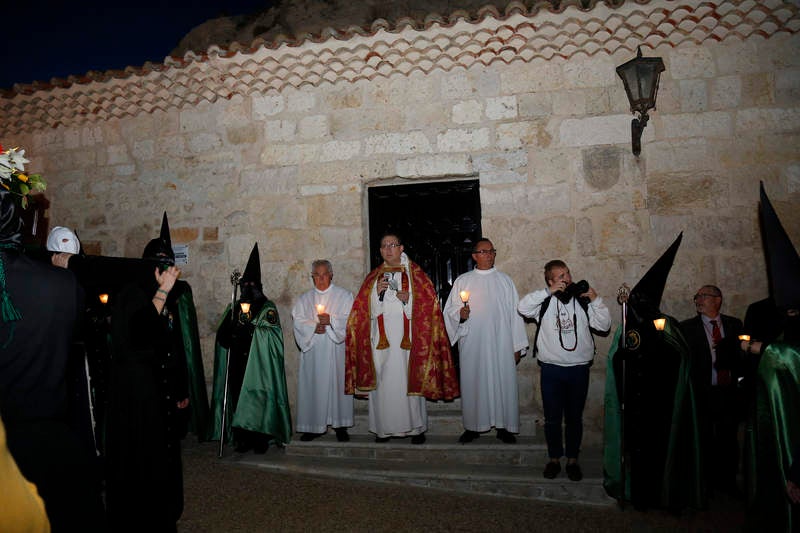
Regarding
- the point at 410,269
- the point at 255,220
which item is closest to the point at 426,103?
the point at 410,269

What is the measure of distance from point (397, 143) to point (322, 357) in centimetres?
265

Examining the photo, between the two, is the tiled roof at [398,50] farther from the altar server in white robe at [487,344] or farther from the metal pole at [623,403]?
the metal pole at [623,403]

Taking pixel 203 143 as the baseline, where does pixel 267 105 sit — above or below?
above

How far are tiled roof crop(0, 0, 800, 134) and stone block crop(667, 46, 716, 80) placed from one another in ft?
0.32

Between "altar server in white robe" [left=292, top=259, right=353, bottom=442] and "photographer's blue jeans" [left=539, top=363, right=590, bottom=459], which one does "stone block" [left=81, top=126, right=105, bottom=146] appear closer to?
"altar server in white robe" [left=292, top=259, right=353, bottom=442]

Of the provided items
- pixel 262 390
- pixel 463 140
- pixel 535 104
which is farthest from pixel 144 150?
pixel 535 104

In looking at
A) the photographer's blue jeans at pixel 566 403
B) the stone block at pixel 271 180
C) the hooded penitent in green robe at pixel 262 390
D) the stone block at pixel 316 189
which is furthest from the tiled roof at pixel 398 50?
the photographer's blue jeans at pixel 566 403

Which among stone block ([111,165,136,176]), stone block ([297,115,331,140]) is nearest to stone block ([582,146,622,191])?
stone block ([297,115,331,140])

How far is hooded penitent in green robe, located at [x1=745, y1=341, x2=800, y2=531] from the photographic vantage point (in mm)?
2596

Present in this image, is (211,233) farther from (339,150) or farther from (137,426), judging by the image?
(137,426)

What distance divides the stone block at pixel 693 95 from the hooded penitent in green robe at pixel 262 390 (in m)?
5.04

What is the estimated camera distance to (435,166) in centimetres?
593

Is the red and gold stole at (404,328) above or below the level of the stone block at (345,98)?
below

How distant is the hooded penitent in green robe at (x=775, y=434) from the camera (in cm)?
260
